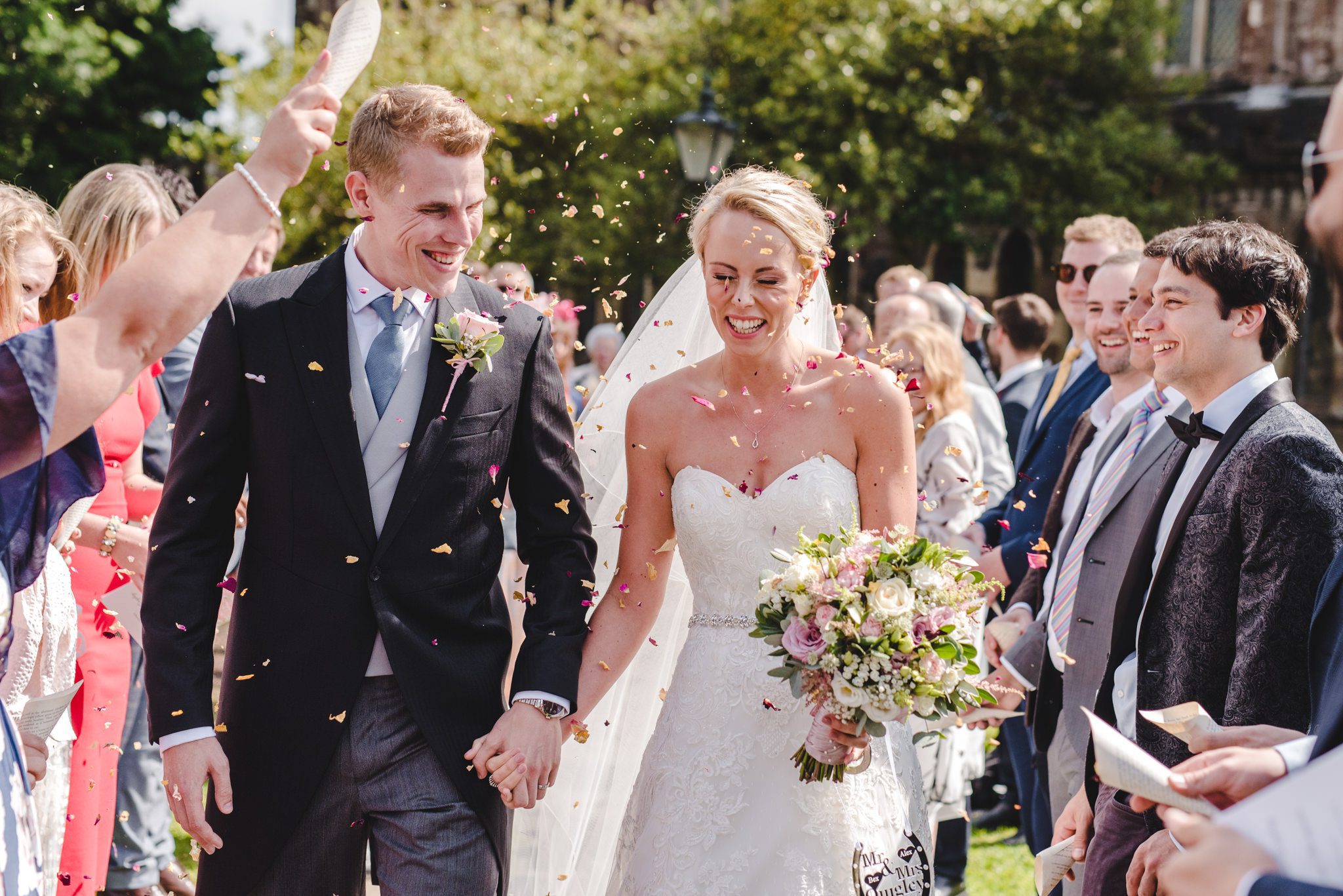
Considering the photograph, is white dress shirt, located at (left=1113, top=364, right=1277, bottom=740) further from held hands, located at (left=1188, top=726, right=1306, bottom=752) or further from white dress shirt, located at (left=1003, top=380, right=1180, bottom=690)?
held hands, located at (left=1188, top=726, right=1306, bottom=752)

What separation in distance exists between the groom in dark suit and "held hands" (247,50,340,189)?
88 cm

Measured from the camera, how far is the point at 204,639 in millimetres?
2975

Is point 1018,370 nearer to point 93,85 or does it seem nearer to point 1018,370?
point 1018,370

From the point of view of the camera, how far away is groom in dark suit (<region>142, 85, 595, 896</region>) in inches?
114

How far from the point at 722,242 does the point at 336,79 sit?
158cm

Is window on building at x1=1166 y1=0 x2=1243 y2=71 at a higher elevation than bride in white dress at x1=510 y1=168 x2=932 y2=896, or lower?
higher

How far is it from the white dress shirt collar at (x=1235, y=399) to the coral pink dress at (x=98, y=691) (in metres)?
3.25

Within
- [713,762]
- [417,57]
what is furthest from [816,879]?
[417,57]

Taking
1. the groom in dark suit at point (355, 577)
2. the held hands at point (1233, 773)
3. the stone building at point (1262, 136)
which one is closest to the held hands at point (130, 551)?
the groom in dark suit at point (355, 577)

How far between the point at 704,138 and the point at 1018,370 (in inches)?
190

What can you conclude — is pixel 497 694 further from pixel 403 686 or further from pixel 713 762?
pixel 713 762

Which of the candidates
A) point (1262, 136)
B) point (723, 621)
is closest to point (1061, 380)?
point (723, 621)

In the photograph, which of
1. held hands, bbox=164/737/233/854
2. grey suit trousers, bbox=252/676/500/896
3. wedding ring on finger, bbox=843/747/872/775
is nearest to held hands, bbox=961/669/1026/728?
wedding ring on finger, bbox=843/747/872/775

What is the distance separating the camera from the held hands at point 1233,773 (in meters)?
2.04
